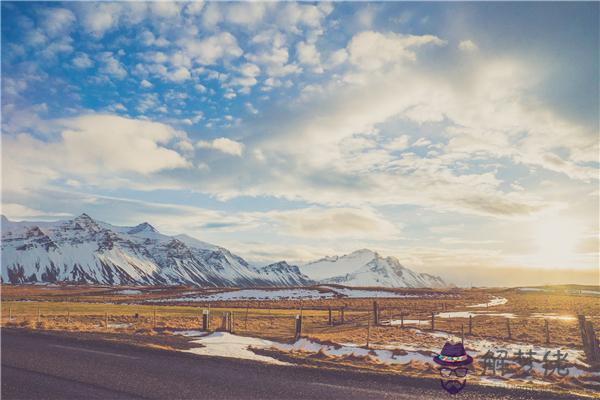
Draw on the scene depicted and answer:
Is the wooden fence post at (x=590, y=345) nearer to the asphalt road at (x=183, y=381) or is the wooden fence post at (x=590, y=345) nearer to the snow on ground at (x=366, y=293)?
the asphalt road at (x=183, y=381)

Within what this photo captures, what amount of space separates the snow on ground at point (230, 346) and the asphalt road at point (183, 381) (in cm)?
251

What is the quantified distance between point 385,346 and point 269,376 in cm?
1623

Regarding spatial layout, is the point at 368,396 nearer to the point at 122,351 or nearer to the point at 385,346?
the point at 122,351

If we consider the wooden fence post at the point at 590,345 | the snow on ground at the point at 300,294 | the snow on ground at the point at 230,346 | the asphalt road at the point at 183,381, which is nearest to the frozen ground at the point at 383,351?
the snow on ground at the point at 230,346

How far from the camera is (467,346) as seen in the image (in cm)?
2962

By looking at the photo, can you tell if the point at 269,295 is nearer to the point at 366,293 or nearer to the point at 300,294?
the point at 300,294

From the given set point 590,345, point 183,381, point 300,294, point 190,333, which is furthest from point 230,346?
point 300,294

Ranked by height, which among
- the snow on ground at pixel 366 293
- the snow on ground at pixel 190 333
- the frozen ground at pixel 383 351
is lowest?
the snow on ground at pixel 366 293

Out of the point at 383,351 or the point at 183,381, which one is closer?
the point at 183,381

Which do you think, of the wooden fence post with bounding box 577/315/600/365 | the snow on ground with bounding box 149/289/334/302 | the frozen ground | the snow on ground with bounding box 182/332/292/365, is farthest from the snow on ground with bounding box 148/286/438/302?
the wooden fence post with bounding box 577/315/600/365

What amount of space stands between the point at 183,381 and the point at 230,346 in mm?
12081

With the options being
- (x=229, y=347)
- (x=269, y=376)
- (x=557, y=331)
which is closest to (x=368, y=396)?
(x=269, y=376)

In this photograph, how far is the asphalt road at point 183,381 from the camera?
39.5 feet

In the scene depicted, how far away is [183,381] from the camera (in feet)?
44.4
